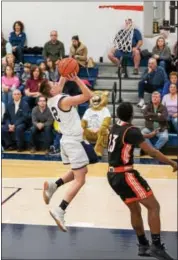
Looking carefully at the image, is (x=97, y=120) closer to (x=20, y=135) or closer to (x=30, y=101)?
(x=30, y=101)

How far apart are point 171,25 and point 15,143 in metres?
4.69

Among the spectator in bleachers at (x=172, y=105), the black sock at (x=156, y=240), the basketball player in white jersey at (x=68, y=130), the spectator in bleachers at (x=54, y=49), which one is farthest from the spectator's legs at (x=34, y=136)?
the black sock at (x=156, y=240)

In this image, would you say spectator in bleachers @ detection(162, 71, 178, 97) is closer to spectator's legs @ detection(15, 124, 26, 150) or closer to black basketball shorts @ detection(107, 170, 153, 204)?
spectator's legs @ detection(15, 124, 26, 150)

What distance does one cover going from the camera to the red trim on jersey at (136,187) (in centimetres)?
577

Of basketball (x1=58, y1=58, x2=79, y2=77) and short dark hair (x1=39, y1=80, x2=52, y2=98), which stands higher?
basketball (x1=58, y1=58, x2=79, y2=77)

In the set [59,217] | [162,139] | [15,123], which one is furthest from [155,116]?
[59,217]

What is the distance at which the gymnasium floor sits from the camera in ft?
21.2

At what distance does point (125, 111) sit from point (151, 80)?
2971 mm

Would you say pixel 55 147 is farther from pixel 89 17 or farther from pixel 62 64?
pixel 62 64

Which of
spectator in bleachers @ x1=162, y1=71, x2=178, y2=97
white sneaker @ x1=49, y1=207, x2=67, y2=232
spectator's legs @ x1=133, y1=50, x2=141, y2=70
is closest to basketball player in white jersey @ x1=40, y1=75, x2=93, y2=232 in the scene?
white sneaker @ x1=49, y1=207, x2=67, y2=232

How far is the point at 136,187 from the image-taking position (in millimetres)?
5766

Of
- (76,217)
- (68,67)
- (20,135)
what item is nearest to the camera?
(68,67)

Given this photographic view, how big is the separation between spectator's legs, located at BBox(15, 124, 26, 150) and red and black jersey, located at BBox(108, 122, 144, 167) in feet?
11.8

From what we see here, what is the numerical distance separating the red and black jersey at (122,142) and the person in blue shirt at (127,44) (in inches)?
57.8
